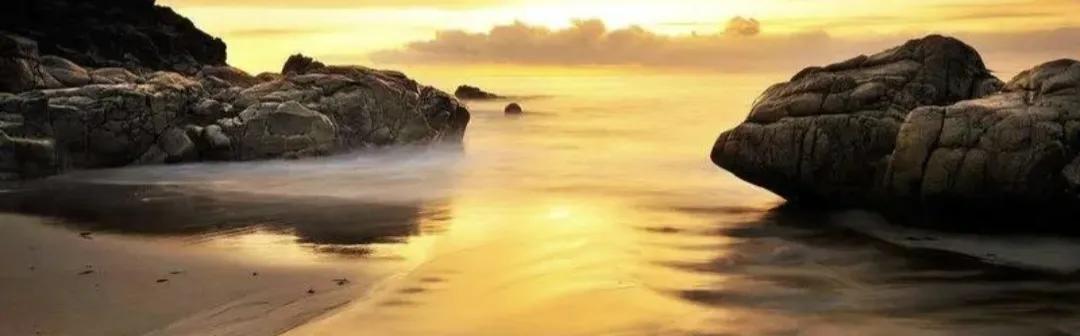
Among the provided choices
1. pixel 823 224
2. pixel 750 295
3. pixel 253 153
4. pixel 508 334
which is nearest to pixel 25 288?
pixel 508 334

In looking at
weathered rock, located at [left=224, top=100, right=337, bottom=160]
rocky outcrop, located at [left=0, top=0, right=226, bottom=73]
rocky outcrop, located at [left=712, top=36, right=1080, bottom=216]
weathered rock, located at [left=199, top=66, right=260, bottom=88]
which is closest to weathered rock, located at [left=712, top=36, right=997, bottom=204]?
rocky outcrop, located at [left=712, top=36, right=1080, bottom=216]

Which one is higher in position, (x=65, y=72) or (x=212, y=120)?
(x=65, y=72)

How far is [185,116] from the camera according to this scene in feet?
63.9

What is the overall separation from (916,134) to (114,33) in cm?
4136

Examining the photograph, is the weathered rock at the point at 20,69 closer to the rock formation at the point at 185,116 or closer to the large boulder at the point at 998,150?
the rock formation at the point at 185,116

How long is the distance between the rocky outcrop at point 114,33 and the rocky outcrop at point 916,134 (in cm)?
3369

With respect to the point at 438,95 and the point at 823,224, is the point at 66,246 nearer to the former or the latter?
the point at 823,224

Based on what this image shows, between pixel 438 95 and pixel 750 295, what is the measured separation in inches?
710

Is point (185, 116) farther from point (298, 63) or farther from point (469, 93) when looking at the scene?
point (469, 93)

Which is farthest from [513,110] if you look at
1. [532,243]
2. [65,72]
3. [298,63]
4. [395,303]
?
[395,303]

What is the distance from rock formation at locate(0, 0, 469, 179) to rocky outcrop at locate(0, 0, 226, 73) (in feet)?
66.8

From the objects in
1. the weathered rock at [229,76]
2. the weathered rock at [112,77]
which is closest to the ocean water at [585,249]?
the weathered rock at [112,77]

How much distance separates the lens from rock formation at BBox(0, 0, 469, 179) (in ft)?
55.1

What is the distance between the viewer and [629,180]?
15.9 meters
